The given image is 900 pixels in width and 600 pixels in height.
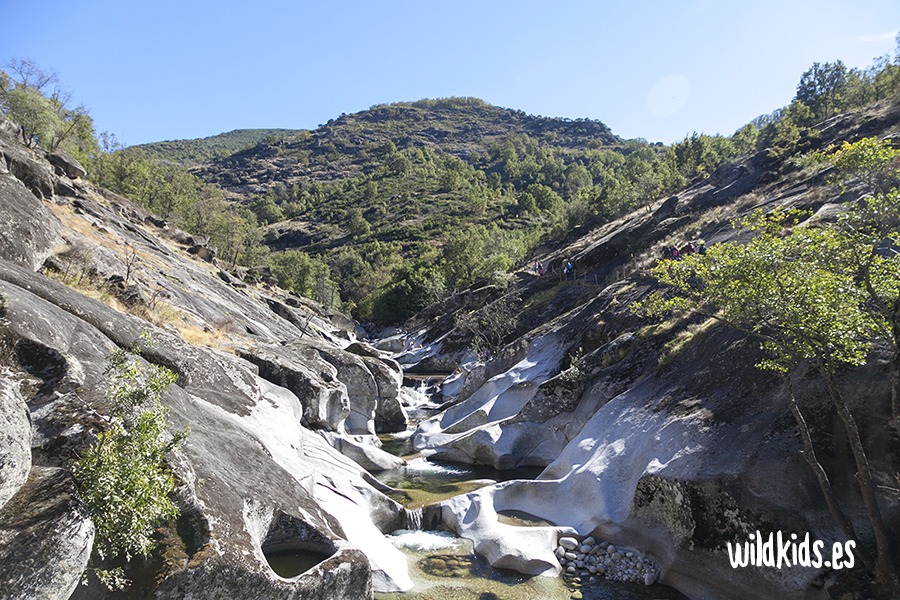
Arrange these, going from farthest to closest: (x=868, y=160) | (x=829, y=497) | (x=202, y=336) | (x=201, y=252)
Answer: (x=201, y=252), (x=202, y=336), (x=829, y=497), (x=868, y=160)

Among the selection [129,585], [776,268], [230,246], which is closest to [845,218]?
Answer: [776,268]

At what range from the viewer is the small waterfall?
764 inches

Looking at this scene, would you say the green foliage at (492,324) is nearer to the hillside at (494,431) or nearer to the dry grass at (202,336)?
the hillside at (494,431)

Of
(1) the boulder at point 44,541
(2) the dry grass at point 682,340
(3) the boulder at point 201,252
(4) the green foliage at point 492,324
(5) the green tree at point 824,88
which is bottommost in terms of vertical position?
(4) the green foliage at point 492,324

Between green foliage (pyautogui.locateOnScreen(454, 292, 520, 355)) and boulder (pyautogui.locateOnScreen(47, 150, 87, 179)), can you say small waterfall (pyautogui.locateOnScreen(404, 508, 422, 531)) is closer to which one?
green foliage (pyautogui.locateOnScreen(454, 292, 520, 355))

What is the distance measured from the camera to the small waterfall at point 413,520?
19406 millimetres

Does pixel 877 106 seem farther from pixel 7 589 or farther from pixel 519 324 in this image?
pixel 7 589

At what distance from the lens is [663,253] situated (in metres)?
44.2

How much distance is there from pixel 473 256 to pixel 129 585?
106 meters

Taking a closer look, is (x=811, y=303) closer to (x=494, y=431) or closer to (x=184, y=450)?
(x=184, y=450)

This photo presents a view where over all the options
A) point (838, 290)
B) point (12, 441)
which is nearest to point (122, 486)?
point (12, 441)

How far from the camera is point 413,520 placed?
19.5 metres

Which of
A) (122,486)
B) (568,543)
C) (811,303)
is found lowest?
(568,543)

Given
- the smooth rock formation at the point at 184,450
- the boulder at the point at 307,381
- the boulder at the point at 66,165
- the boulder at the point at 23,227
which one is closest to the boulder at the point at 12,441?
the smooth rock formation at the point at 184,450
